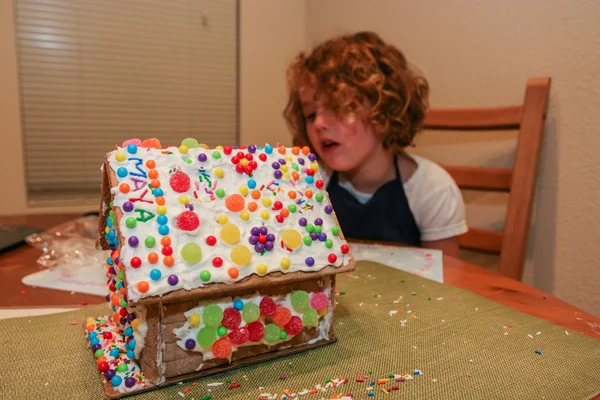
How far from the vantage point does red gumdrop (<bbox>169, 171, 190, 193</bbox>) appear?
0.55 meters

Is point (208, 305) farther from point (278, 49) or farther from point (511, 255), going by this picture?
point (278, 49)

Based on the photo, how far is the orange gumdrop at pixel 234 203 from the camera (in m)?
0.57

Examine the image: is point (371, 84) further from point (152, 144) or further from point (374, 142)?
point (152, 144)

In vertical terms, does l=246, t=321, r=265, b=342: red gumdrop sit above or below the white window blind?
below

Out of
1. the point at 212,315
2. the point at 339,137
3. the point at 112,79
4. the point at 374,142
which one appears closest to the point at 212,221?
the point at 212,315

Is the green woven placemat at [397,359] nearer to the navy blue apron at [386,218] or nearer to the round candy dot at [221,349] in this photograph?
the round candy dot at [221,349]

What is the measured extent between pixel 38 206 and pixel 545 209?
2.07 meters

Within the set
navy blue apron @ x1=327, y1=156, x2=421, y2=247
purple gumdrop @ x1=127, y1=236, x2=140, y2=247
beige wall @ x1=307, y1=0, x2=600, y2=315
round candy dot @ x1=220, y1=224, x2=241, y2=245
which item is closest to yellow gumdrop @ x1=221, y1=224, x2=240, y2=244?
round candy dot @ x1=220, y1=224, x2=241, y2=245

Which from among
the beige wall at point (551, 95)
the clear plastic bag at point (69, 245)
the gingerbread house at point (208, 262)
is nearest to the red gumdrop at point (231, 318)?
the gingerbread house at point (208, 262)

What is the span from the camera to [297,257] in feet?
1.91

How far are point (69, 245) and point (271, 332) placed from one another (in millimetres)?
688

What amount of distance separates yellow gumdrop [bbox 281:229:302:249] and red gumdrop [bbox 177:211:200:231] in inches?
4.6

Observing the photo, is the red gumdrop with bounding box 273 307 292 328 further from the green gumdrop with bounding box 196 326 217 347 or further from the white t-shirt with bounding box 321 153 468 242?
the white t-shirt with bounding box 321 153 468 242

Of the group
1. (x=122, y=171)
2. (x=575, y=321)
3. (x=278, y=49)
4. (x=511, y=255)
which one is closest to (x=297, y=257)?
(x=122, y=171)
